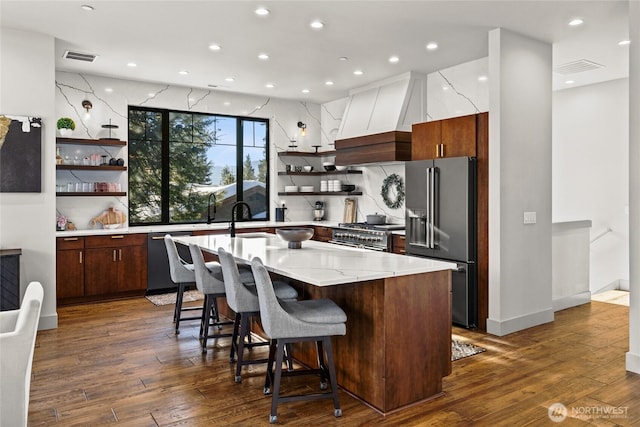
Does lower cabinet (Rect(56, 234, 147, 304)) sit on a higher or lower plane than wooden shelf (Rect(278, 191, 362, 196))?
lower

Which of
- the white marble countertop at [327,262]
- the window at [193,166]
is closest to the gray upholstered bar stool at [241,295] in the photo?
the white marble countertop at [327,262]

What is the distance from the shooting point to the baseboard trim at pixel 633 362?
11.4ft

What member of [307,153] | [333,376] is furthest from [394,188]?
[333,376]

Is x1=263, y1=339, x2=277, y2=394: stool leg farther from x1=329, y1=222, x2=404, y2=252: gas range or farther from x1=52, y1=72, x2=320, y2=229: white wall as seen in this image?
x1=52, y1=72, x2=320, y2=229: white wall

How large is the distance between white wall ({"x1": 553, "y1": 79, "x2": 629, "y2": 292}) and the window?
4744mm

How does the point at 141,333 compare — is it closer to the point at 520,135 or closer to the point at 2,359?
the point at 2,359

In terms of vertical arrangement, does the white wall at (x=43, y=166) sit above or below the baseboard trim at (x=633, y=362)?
Answer: above

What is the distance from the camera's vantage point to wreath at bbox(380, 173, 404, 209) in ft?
22.2

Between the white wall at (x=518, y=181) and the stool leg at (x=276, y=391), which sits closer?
the stool leg at (x=276, y=391)

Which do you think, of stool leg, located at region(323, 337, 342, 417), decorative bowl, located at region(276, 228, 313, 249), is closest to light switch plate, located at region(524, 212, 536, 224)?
decorative bowl, located at region(276, 228, 313, 249)

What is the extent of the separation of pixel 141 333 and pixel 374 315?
274 cm

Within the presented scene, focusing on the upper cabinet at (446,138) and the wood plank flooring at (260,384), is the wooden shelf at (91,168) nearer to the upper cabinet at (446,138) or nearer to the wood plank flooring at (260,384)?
the wood plank flooring at (260,384)

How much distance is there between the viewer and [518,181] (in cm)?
462

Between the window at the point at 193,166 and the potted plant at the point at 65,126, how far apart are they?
85cm
